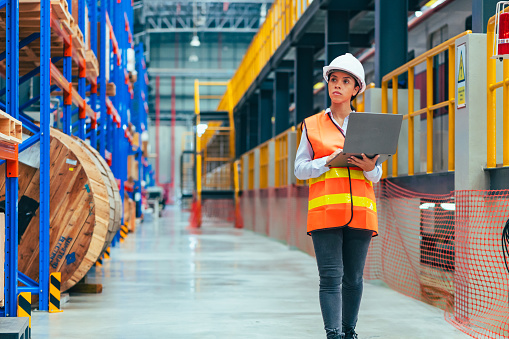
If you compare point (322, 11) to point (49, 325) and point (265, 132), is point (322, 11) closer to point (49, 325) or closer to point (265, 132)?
point (49, 325)

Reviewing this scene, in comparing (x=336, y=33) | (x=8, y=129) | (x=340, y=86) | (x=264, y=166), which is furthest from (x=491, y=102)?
(x=264, y=166)

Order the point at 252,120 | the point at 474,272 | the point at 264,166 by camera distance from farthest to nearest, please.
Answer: the point at 252,120 → the point at 264,166 → the point at 474,272

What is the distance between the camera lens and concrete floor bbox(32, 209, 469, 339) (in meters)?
5.85

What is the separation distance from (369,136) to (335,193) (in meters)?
0.40

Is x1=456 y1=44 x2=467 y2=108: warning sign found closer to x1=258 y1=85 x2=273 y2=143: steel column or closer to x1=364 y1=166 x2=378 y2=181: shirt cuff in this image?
x1=364 y1=166 x2=378 y2=181: shirt cuff

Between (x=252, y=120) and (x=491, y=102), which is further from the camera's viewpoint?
(x=252, y=120)

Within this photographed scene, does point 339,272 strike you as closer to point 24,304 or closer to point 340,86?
point 340,86

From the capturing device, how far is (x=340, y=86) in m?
4.33

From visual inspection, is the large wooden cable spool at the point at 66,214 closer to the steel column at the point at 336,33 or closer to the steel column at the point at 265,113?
the steel column at the point at 336,33

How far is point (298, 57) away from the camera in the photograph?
15.8 meters

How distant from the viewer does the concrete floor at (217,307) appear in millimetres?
5848

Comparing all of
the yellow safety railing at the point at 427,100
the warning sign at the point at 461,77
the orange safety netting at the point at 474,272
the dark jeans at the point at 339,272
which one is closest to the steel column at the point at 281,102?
the yellow safety railing at the point at 427,100

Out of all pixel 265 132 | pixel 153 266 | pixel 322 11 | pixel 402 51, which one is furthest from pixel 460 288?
pixel 265 132

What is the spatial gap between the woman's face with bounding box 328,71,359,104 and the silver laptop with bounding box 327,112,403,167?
320 mm
